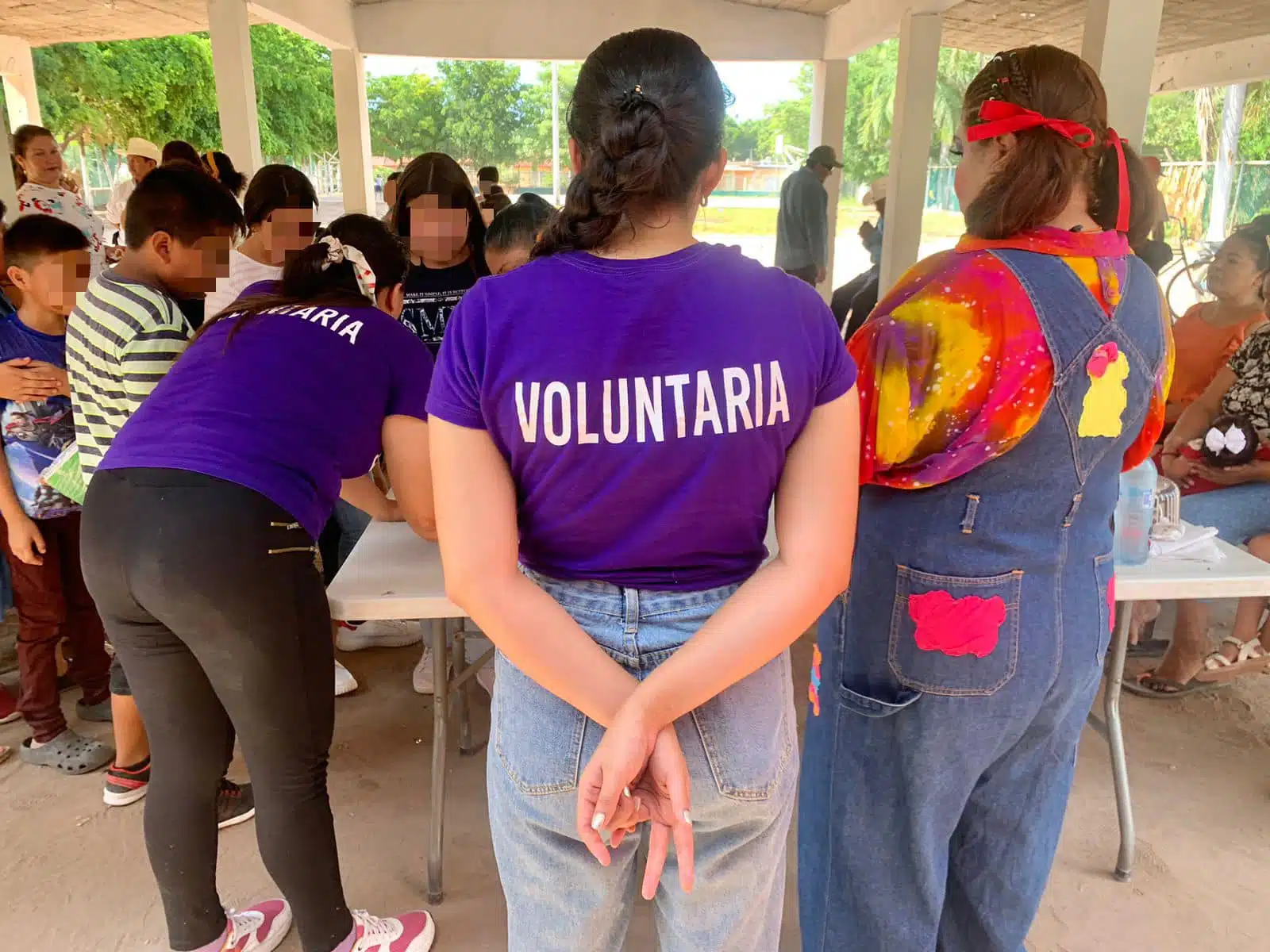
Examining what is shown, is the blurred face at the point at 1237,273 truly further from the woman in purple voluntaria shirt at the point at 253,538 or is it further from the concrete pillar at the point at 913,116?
the concrete pillar at the point at 913,116

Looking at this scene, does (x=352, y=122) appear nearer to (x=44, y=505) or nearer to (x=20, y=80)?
(x=20, y=80)

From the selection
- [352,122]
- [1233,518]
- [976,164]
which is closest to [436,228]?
[976,164]

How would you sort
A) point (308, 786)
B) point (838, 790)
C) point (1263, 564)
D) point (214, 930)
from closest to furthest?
point (838, 790)
point (308, 786)
point (214, 930)
point (1263, 564)

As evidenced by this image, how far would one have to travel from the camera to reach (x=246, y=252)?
6.94ft

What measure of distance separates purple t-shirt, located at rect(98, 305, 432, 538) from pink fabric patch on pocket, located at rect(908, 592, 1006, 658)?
2.84ft

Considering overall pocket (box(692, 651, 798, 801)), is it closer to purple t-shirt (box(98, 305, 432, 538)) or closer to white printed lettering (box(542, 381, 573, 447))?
white printed lettering (box(542, 381, 573, 447))

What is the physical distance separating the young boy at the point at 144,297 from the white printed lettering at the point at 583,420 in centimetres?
124

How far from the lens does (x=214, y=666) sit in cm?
138

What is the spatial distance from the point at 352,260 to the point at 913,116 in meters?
5.96

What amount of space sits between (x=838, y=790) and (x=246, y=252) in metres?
1.77

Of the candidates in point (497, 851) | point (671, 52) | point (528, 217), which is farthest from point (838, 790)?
point (528, 217)

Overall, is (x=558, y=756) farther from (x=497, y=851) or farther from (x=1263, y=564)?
(x=1263, y=564)

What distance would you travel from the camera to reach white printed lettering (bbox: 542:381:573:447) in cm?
81

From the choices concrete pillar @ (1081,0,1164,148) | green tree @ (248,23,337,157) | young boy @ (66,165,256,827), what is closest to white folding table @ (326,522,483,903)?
young boy @ (66,165,256,827)
